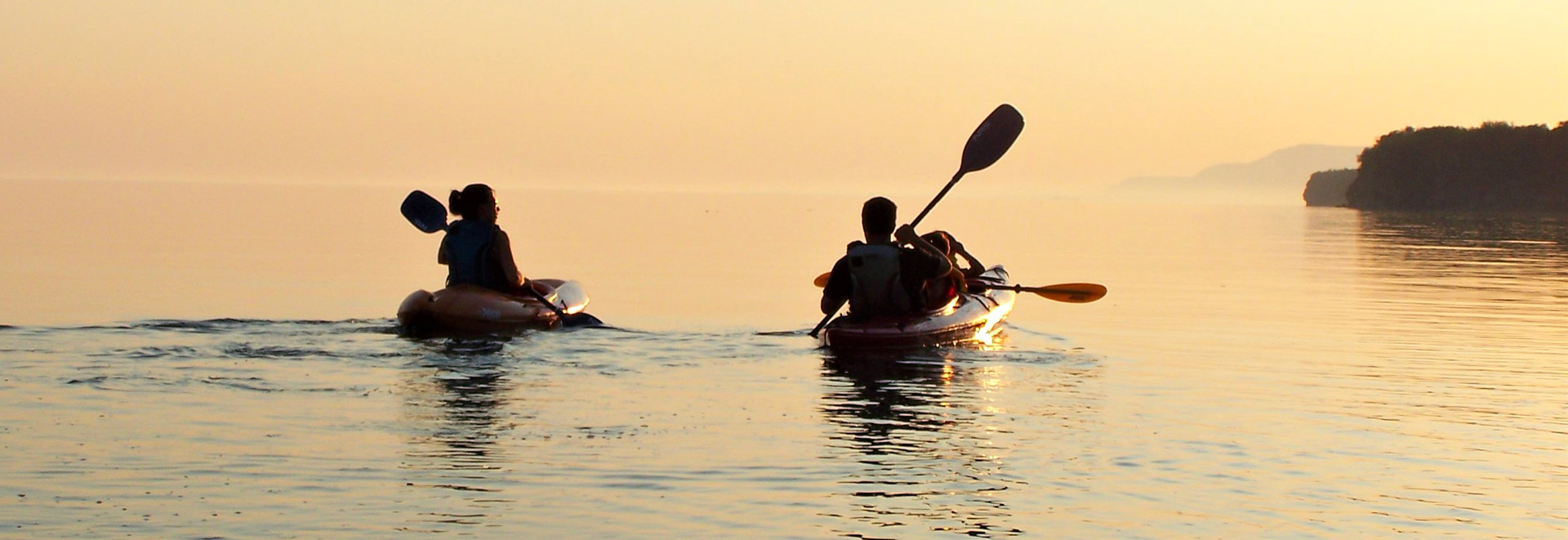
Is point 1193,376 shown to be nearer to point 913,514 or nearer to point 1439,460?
point 1439,460

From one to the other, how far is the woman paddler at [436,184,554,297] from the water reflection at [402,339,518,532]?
1.39 m

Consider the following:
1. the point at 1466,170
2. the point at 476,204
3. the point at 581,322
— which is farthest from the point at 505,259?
the point at 1466,170

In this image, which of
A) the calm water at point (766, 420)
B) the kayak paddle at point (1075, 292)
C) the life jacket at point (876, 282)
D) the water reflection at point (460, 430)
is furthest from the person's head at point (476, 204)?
the kayak paddle at point (1075, 292)

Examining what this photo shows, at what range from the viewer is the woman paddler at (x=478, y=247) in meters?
15.2

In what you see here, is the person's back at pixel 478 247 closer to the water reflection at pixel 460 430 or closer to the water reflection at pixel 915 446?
the water reflection at pixel 460 430

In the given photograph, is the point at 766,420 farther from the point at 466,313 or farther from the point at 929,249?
the point at 466,313

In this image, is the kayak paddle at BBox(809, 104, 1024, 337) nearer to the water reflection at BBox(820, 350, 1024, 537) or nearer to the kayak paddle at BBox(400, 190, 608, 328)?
the kayak paddle at BBox(400, 190, 608, 328)

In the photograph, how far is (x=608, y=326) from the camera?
16031 mm

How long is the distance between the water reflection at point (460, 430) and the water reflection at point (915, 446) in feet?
4.80

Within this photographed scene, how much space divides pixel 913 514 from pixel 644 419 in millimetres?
2909

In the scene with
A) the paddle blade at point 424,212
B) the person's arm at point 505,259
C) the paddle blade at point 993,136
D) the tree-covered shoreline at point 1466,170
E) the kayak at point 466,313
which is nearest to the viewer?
the kayak at point 466,313

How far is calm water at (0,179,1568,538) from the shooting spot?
7438 millimetres

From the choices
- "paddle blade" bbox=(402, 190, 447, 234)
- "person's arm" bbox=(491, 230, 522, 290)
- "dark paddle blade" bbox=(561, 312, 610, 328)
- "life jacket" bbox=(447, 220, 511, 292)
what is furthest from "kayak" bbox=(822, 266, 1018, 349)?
"paddle blade" bbox=(402, 190, 447, 234)

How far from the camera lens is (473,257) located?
603 inches
